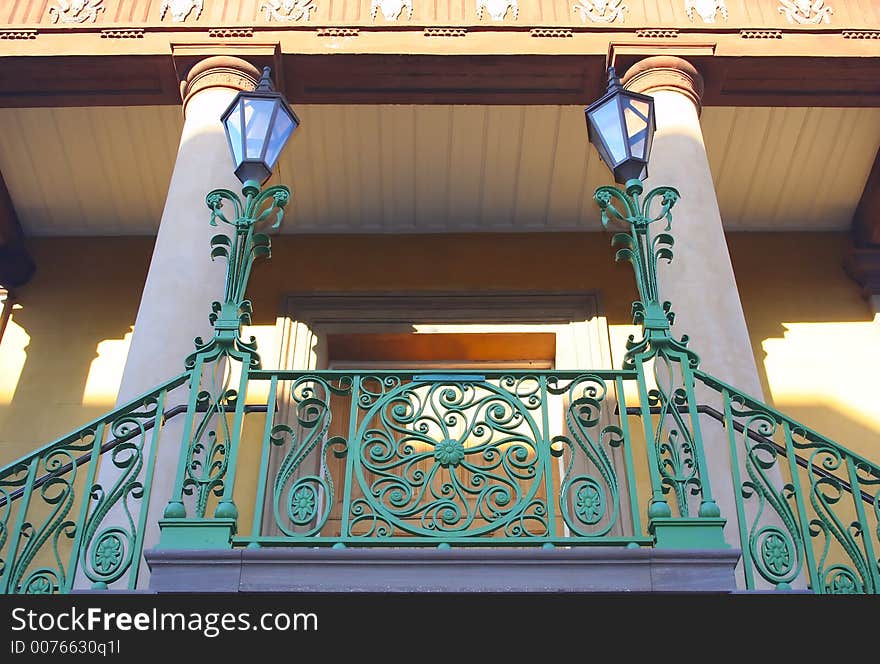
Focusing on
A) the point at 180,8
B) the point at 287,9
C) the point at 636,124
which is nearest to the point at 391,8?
the point at 287,9

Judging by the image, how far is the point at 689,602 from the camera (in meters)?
4.29

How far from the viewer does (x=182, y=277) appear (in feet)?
19.9

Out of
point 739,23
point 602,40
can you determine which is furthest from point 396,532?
point 739,23

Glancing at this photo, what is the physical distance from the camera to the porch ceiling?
841 centimetres

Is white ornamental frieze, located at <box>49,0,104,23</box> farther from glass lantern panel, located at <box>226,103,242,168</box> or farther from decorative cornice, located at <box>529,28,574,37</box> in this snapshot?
decorative cornice, located at <box>529,28,574,37</box>

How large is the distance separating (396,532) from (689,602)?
4.20m

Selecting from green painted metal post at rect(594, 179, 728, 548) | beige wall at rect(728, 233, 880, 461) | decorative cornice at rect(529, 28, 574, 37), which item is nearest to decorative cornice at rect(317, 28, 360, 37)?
decorative cornice at rect(529, 28, 574, 37)

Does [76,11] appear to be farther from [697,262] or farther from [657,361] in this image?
[657,361]

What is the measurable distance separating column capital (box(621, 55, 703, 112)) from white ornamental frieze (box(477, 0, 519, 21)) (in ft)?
3.05

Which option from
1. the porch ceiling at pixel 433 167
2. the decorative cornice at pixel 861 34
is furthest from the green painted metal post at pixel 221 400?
the decorative cornice at pixel 861 34

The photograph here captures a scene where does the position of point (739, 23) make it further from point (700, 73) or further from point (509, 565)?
point (509, 565)

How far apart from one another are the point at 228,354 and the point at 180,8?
11.2ft

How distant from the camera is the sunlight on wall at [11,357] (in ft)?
28.1

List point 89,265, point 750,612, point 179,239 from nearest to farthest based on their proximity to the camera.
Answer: point 750,612 < point 179,239 < point 89,265
